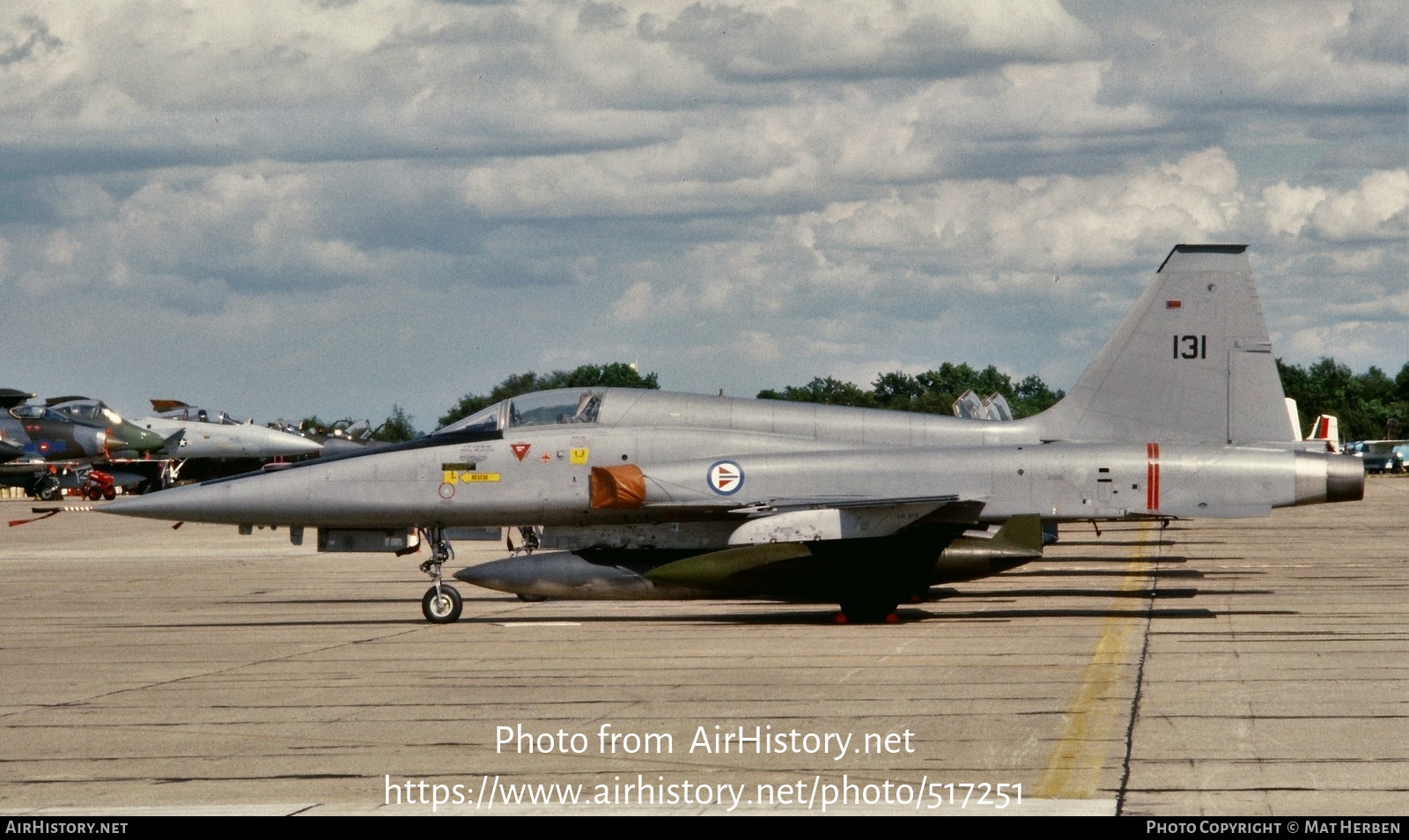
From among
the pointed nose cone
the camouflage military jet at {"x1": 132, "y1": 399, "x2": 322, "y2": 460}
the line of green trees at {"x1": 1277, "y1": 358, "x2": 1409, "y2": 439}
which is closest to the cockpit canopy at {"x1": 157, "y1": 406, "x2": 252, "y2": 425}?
the camouflage military jet at {"x1": 132, "y1": 399, "x2": 322, "y2": 460}

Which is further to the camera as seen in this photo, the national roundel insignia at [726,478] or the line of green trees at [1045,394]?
the line of green trees at [1045,394]

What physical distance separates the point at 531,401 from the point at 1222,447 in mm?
7802

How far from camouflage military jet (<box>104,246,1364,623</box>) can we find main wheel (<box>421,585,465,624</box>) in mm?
20

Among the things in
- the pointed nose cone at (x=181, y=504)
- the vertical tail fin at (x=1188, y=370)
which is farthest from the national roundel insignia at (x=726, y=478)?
the pointed nose cone at (x=181, y=504)

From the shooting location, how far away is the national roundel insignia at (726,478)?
17.8 metres

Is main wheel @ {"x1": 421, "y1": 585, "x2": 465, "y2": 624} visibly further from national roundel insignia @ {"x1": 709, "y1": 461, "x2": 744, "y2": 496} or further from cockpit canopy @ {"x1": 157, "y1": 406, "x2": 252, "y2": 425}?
cockpit canopy @ {"x1": 157, "y1": 406, "x2": 252, "y2": 425}

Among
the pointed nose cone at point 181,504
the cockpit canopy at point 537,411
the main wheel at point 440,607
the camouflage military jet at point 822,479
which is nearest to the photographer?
the camouflage military jet at point 822,479

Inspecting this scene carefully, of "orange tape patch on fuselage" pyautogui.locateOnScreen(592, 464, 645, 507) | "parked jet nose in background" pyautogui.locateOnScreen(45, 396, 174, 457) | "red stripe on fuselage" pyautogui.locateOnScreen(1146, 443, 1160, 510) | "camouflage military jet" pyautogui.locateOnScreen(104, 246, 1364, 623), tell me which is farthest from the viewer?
"parked jet nose in background" pyautogui.locateOnScreen(45, 396, 174, 457)

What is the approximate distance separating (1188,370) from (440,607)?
29.3ft

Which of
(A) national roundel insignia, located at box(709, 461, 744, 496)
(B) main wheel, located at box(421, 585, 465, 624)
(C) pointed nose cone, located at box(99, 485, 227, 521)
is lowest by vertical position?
(B) main wheel, located at box(421, 585, 465, 624)

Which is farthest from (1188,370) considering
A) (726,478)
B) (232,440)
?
(232,440)

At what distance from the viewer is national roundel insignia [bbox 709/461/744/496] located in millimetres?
17812

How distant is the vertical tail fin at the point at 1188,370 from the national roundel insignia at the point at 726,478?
3.71m

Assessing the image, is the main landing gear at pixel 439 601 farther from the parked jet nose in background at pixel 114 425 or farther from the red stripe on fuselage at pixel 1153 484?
the parked jet nose in background at pixel 114 425
